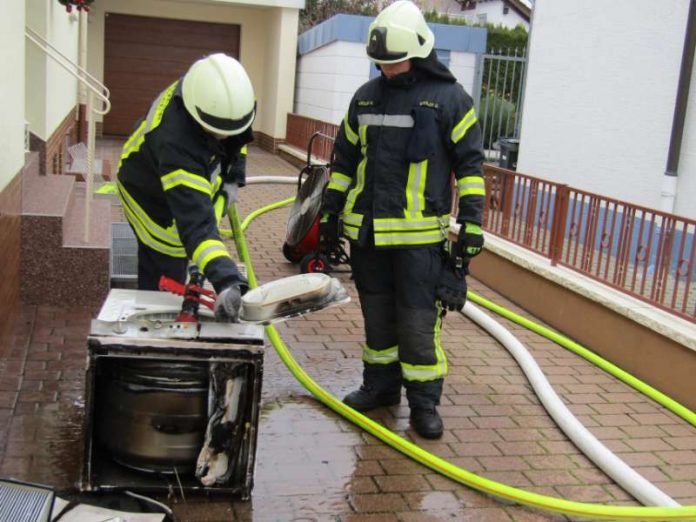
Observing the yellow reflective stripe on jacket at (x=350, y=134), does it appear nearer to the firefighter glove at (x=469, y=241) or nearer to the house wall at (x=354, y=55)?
the firefighter glove at (x=469, y=241)

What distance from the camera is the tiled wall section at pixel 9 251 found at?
16.2 feet

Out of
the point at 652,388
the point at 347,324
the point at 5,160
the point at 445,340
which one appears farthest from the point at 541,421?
the point at 5,160

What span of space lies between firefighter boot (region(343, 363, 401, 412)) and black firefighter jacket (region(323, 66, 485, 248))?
2.39 ft

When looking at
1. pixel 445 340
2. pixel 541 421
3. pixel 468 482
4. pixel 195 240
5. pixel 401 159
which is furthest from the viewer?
pixel 445 340

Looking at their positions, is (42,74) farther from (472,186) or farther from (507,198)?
Answer: (472,186)

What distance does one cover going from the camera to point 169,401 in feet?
11.1

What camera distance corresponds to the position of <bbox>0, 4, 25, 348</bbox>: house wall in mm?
4996

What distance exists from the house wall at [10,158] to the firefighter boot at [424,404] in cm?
234

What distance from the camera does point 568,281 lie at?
20.5 feet

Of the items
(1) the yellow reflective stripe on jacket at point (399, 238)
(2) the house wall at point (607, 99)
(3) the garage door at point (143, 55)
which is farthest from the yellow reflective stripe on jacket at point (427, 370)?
(3) the garage door at point (143, 55)

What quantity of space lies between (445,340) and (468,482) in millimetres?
2308

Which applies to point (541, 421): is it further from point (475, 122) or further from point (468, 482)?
point (475, 122)

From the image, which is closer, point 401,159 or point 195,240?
point 195,240

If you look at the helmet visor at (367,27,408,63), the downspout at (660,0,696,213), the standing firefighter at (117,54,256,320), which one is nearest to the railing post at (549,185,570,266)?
the downspout at (660,0,696,213)
